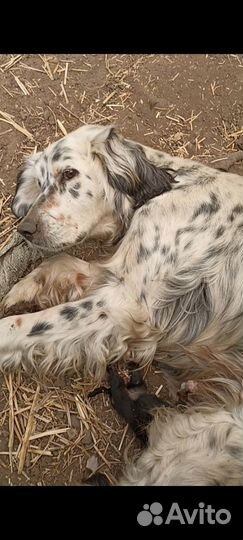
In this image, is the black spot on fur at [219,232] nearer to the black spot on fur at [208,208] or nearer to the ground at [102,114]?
the black spot on fur at [208,208]

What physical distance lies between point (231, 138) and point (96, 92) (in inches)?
41.7

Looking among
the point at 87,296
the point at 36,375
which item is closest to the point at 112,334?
the point at 87,296

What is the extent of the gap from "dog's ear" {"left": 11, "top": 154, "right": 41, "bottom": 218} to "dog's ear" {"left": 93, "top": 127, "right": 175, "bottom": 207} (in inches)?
18.8

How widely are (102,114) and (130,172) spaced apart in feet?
4.05

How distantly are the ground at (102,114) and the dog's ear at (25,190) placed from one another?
26cm

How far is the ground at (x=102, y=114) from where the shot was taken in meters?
4.02

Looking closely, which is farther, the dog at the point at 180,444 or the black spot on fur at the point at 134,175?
the black spot on fur at the point at 134,175

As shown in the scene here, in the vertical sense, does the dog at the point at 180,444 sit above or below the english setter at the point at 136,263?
below

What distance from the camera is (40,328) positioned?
379 centimetres

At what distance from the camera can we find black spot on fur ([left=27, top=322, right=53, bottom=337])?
3.78 m

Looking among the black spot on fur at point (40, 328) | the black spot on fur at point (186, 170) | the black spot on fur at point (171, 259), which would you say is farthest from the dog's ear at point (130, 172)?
the black spot on fur at point (40, 328)

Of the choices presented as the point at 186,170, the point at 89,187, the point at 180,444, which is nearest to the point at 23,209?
the point at 89,187

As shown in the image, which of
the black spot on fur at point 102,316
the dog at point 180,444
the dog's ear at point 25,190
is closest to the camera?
the dog at point 180,444

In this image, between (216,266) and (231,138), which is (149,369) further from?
(231,138)
